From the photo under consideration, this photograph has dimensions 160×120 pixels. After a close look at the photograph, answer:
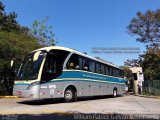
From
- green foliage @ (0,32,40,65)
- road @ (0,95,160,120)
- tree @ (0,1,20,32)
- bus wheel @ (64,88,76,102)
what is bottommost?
road @ (0,95,160,120)

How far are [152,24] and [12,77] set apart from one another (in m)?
22.5

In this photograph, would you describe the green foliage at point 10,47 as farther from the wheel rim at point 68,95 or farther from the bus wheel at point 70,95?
the wheel rim at point 68,95

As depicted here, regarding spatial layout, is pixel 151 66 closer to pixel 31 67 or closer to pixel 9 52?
pixel 9 52

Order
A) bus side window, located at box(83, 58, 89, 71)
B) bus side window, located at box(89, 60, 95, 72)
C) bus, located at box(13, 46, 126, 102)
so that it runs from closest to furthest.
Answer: bus, located at box(13, 46, 126, 102), bus side window, located at box(83, 58, 89, 71), bus side window, located at box(89, 60, 95, 72)

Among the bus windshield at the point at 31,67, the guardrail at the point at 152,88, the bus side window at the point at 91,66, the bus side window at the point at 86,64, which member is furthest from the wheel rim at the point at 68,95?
the guardrail at the point at 152,88

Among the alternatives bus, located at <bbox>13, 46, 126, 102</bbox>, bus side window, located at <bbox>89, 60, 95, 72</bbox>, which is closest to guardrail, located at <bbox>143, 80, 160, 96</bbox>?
bus, located at <bbox>13, 46, 126, 102</bbox>

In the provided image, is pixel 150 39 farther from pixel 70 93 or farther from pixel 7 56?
pixel 70 93

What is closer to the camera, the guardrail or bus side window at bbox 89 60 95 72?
bus side window at bbox 89 60 95 72

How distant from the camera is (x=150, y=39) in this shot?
42.3 metres

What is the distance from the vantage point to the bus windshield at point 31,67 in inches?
680

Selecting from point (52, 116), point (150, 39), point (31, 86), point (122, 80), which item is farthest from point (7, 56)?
point (150, 39)

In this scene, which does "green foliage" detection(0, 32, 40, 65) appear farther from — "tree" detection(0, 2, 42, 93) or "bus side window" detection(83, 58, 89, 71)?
"bus side window" detection(83, 58, 89, 71)

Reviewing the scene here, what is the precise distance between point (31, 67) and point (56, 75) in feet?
5.13

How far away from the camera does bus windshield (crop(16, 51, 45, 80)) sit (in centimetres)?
1727
